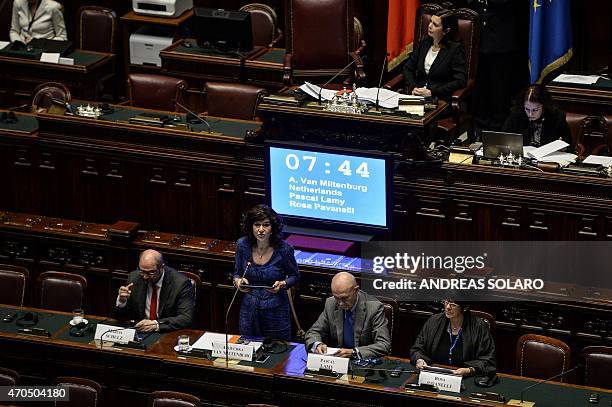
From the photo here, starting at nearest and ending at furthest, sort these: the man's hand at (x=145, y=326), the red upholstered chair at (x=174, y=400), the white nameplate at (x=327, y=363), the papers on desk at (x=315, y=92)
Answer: the red upholstered chair at (x=174, y=400) < the white nameplate at (x=327, y=363) < the man's hand at (x=145, y=326) < the papers on desk at (x=315, y=92)

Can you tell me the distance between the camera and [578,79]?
1204cm

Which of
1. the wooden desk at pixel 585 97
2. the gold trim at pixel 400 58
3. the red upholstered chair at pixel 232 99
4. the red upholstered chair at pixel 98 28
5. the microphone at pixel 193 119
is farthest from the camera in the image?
the red upholstered chair at pixel 98 28

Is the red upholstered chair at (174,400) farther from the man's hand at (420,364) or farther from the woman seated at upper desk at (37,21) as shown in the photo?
the woman seated at upper desk at (37,21)

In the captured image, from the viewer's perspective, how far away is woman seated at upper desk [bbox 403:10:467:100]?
38.6 feet

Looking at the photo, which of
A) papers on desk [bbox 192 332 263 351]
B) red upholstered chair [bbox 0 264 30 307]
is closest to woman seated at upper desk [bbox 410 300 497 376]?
papers on desk [bbox 192 332 263 351]

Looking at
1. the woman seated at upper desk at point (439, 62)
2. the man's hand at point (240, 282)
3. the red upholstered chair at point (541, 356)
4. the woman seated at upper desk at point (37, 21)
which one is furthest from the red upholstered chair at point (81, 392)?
the woman seated at upper desk at point (37, 21)

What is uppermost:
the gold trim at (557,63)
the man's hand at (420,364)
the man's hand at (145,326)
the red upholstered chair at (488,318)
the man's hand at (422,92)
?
the gold trim at (557,63)

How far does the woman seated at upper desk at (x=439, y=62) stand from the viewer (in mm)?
11773

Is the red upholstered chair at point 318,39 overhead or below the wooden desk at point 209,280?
overhead

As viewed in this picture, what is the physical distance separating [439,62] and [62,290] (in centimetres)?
328

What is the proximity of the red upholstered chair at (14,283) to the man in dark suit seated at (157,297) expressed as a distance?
806mm

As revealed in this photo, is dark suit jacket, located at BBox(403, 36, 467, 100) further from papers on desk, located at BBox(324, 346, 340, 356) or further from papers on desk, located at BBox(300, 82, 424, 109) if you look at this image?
papers on desk, located at BBox(324, 346, 340, 356)

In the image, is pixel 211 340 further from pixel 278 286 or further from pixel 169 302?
pixel 278 286

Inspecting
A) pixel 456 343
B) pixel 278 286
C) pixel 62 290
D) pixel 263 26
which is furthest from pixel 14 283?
pixel 263 26
